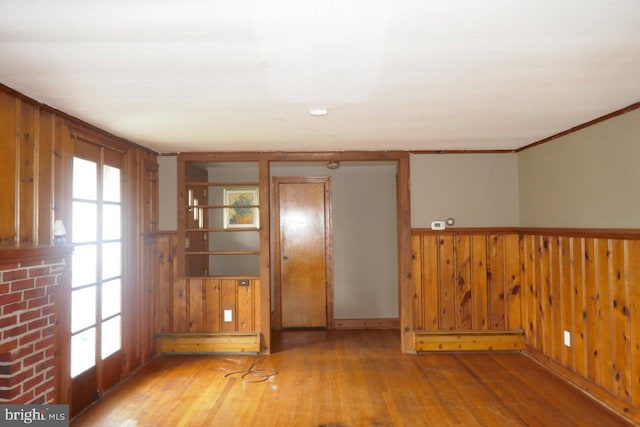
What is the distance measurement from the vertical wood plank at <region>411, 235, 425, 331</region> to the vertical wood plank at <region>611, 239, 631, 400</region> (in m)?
1.88

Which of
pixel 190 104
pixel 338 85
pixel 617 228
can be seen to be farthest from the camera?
pixel 617 228

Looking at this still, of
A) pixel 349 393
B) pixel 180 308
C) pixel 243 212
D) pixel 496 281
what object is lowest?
pixel 349 393

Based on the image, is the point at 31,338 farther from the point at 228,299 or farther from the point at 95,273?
the point at 228,299

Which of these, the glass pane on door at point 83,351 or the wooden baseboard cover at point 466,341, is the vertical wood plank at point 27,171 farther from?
the wooden baseboard cover at point 466,341

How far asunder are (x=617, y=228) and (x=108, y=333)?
414 centimetres

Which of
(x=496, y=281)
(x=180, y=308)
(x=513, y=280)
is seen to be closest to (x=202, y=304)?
(x=180, y=308)

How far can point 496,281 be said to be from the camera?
4.85 meters

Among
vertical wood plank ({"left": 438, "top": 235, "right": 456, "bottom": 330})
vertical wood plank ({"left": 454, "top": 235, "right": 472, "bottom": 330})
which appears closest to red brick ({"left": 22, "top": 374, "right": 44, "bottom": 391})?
vertical wood plank ({"left": 438, "top": 235, "right": 456, "bottom": 330})

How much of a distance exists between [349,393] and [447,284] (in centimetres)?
180

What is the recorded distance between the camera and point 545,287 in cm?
431

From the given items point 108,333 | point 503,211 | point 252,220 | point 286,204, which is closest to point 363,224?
point 286,204

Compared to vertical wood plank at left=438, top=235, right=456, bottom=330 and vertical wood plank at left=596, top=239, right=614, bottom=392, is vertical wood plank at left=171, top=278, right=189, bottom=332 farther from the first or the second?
vertical wood plank at left=596, top=239, right=614, bottom=392

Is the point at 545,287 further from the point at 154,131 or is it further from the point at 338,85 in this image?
the point at 154,131

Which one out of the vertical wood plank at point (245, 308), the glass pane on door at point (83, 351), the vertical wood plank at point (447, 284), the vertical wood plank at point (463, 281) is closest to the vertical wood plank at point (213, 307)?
the vertical wood plank at point (245, 308)
